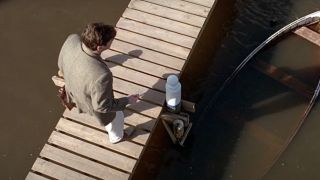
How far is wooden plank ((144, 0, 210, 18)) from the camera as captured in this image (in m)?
8.74

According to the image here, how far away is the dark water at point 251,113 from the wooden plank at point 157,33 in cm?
121

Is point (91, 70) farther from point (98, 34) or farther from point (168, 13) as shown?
point (168, 13)

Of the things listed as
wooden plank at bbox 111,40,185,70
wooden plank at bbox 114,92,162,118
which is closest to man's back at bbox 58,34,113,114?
wooden plank at bbox 114,92,162,118

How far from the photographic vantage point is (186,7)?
29.0 ft

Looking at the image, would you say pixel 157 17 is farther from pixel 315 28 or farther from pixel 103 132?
pixel 315 28

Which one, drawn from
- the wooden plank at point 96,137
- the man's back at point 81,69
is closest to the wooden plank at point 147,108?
the wooden plank at point 96,137

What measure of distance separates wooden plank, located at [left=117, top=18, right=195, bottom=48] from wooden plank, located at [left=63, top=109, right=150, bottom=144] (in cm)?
189

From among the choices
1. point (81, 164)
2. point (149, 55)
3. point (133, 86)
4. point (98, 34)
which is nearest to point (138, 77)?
point (133, 86)

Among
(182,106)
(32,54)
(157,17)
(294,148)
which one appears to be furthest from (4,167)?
(294,148)

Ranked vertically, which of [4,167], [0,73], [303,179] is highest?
[303,179]

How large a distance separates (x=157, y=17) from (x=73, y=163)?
325cm

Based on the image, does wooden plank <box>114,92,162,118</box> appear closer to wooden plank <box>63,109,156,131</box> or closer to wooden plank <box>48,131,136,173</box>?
wooden plank <box>63,109,156,131</box>

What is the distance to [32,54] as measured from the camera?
9492 mm

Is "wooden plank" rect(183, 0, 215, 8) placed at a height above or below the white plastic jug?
above
